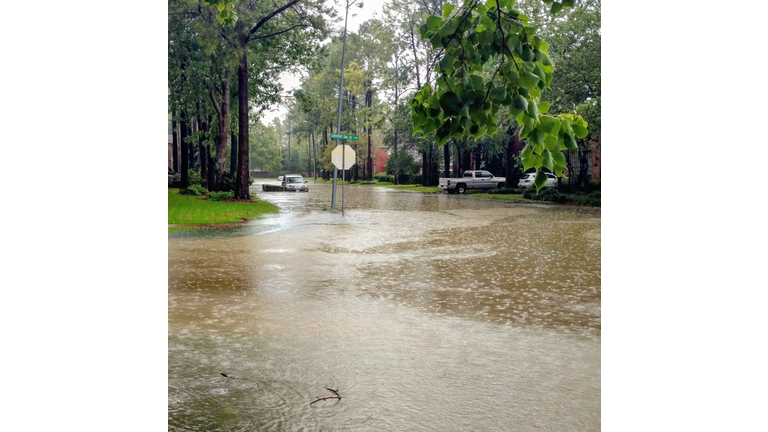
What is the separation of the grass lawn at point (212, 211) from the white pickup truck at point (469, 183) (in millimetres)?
13922

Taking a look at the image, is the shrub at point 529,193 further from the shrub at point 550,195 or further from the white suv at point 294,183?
the white suv at point 294,183

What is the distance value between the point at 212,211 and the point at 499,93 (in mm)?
13163

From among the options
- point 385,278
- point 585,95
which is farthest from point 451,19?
point 585,95

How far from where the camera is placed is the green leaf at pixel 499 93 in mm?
1611

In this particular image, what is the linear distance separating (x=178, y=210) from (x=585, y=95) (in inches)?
447

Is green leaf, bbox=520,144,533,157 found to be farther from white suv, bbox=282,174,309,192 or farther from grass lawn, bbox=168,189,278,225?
white suv, bbox=282,174,309,192

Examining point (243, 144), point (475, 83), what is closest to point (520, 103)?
point (475, 83)

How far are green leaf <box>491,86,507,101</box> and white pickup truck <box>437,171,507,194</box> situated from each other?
2808 cm

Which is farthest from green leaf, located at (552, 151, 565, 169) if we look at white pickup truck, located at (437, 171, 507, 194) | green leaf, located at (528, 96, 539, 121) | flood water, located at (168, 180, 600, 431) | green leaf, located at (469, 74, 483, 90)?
white pickup truck, located at (437, 171, 507, 194)

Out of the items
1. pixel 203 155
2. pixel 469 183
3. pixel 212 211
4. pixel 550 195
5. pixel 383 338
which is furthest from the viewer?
pixel 469 183

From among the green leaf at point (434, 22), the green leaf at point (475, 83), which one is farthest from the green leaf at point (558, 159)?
the green leaf at point (434, 22)

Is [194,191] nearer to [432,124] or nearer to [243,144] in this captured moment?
[243,144]

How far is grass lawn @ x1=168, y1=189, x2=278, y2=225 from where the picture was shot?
41.3 feet

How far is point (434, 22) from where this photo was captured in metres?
1.74
